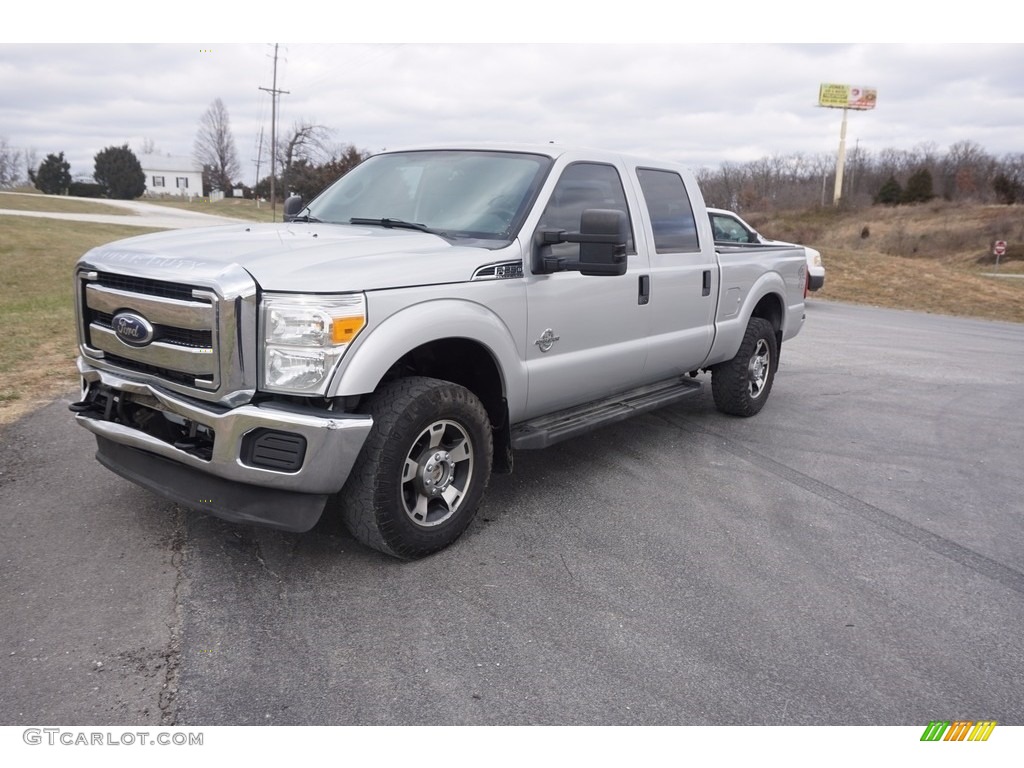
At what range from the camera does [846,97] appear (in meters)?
71.9

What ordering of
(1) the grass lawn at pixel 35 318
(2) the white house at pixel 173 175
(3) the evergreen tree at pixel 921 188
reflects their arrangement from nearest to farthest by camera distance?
(1) the grass lawn at pixel 35 318, (3) the evergreen tree at pixel 921 188, (2) the white house at pixel 173 175

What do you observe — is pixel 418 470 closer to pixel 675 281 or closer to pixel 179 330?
pixel 179 330

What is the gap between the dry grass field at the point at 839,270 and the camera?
827cm

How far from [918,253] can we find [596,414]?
1846 inches

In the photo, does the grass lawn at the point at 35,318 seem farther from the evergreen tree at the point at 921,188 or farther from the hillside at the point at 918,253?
the evergreen tree at the point at 921,188

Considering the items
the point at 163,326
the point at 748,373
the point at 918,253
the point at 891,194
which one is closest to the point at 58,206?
the point at 748,373

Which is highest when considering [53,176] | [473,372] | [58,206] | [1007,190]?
[1007,190]

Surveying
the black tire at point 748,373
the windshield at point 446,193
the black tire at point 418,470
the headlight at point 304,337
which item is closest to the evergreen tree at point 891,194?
the black tire at point 748,373

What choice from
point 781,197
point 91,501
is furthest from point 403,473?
point 781,197

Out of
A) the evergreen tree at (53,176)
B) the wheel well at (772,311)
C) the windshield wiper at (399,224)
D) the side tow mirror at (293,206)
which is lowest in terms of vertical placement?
the wheel well at (772,311)

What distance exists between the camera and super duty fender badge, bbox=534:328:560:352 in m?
4.55

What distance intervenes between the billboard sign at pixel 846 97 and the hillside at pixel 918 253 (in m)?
13.6

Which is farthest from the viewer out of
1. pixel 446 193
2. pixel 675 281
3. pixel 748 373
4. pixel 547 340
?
pixel 748 373

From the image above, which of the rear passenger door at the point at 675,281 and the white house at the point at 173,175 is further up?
the white house at the point at 173,175
